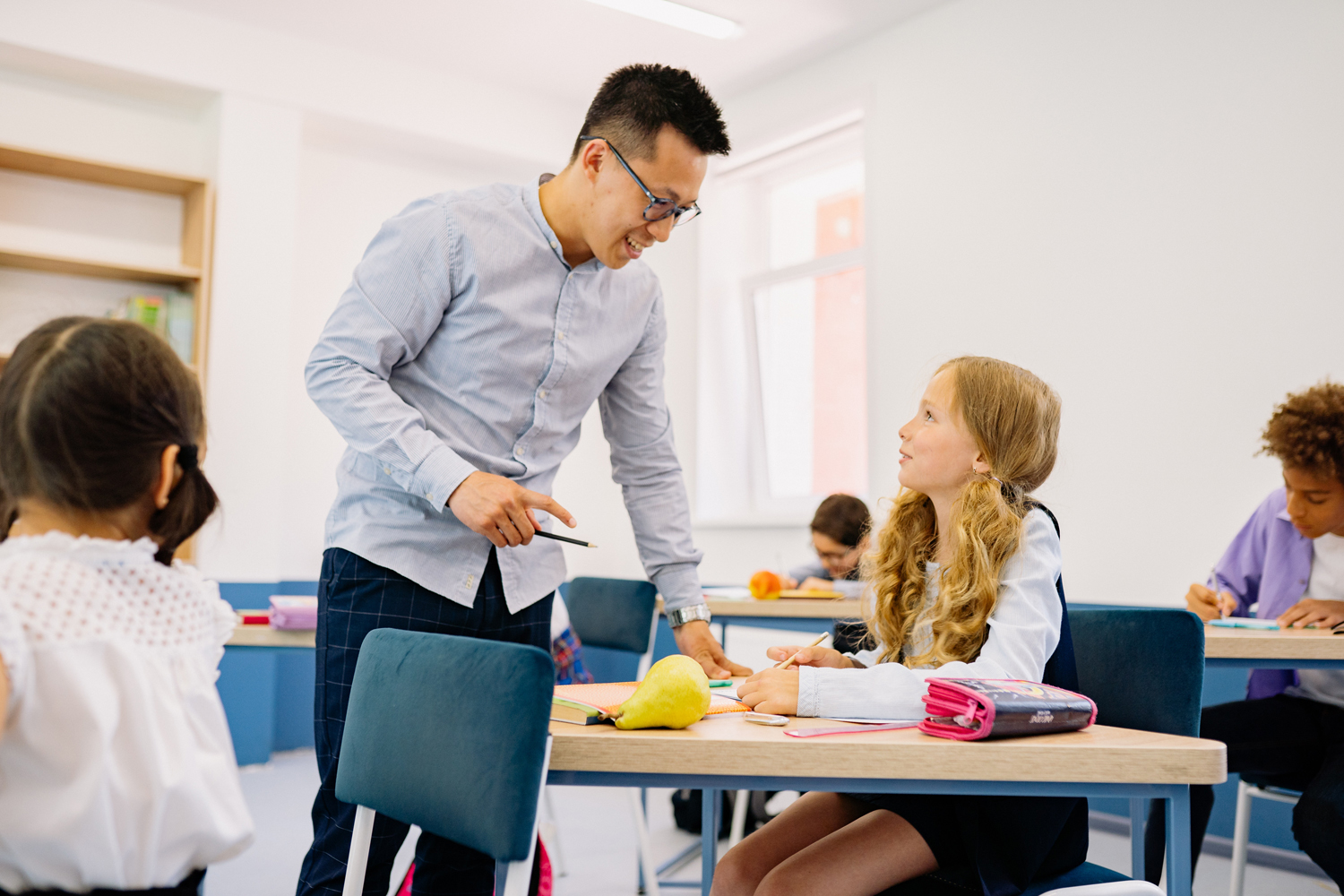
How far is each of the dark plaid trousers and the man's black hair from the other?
65 centimetres

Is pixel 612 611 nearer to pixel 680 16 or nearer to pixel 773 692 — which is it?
pixel 773 692

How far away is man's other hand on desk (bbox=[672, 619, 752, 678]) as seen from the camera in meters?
1.52

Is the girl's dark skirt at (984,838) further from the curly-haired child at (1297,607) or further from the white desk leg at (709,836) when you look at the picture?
the curly-haired child at (1297,607)

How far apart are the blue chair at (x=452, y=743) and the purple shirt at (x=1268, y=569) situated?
6.52 ft

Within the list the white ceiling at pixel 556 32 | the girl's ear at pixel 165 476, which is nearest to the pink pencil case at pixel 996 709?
the girl's ear at pixel 165 476

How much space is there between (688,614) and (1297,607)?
4.46ft

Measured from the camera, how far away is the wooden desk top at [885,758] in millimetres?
938

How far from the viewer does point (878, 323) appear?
14.5 ft

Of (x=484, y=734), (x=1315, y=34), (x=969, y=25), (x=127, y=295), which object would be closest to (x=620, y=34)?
(x=969, y=25)

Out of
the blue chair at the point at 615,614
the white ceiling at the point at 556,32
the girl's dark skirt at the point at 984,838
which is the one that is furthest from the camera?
the white ceiling at the point at 556,32

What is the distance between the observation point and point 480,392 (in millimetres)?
1547

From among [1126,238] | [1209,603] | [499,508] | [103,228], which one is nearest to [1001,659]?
[499,508]

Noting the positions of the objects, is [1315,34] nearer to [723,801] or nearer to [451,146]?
[723,801]

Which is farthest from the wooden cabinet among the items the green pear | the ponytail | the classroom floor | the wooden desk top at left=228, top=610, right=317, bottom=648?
the green pear
